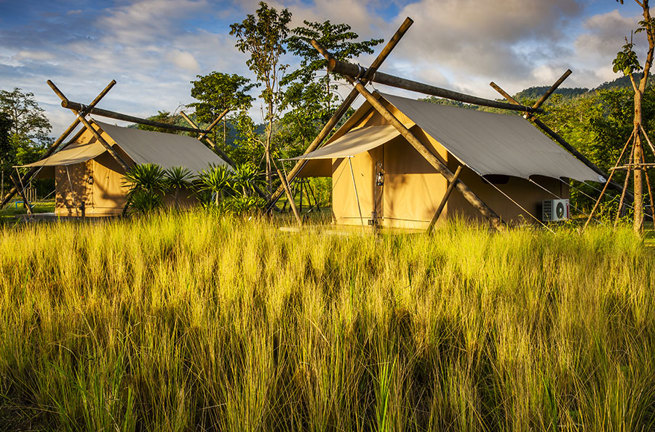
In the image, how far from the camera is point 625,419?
1.69 m

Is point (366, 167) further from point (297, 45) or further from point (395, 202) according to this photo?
point (297, 45)

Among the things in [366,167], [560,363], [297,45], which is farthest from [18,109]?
[560,363]

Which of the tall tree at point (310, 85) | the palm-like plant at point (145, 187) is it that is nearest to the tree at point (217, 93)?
the tall tree at point (310, 85)

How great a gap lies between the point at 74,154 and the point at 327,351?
14.9 meters

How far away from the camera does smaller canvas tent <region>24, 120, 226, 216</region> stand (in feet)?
43.5

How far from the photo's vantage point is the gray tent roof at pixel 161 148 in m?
13.0

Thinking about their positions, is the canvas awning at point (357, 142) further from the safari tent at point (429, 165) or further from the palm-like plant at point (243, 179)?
the palm-like plant at point (243, 179)

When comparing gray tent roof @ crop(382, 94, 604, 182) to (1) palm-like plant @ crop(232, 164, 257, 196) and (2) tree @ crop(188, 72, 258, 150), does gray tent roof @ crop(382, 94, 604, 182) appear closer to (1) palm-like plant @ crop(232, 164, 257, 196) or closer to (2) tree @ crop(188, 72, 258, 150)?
(1) palm-like plant @ crop(232, 164, 257, 196)

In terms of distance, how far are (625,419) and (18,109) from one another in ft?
202

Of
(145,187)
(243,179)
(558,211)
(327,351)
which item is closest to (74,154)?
(145,187)

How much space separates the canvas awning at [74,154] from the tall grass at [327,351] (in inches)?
401

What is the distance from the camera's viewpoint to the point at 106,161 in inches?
567

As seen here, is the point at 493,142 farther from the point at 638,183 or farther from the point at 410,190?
the point at 638,183

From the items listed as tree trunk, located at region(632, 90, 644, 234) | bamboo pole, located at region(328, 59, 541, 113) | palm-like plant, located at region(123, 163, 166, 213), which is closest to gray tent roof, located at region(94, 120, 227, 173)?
palm-like plant, located at region(123, 163, 166, 213)
